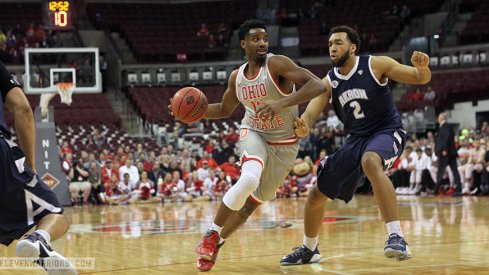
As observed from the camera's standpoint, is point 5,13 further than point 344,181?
Yes

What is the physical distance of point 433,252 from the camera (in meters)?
6.71

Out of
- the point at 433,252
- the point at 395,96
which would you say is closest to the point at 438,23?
the point at 395,96

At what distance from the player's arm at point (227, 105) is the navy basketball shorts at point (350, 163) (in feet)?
3.27

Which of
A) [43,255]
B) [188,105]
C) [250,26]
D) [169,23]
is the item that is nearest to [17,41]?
[169,23]

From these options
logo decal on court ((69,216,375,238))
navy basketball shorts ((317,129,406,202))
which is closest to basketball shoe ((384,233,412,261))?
navy basketball shorts ((317,129,406,202))

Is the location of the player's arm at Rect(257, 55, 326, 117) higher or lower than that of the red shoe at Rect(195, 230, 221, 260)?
higher

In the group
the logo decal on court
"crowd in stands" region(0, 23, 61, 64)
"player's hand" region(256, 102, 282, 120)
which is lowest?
the logo decal on court

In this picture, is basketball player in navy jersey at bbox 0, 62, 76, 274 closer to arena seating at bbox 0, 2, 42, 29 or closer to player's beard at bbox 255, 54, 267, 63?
player's beard at bbox 255, 54, 267, 63

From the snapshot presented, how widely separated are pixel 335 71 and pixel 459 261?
1.76 metres

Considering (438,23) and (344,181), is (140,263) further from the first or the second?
(438,23)

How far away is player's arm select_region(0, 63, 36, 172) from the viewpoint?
177 inches

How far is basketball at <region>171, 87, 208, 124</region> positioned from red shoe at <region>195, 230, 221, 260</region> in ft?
3.30

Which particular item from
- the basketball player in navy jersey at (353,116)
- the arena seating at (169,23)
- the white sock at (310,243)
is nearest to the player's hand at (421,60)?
the basketball player in navy jersey at (353,116)

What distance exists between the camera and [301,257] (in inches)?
250
